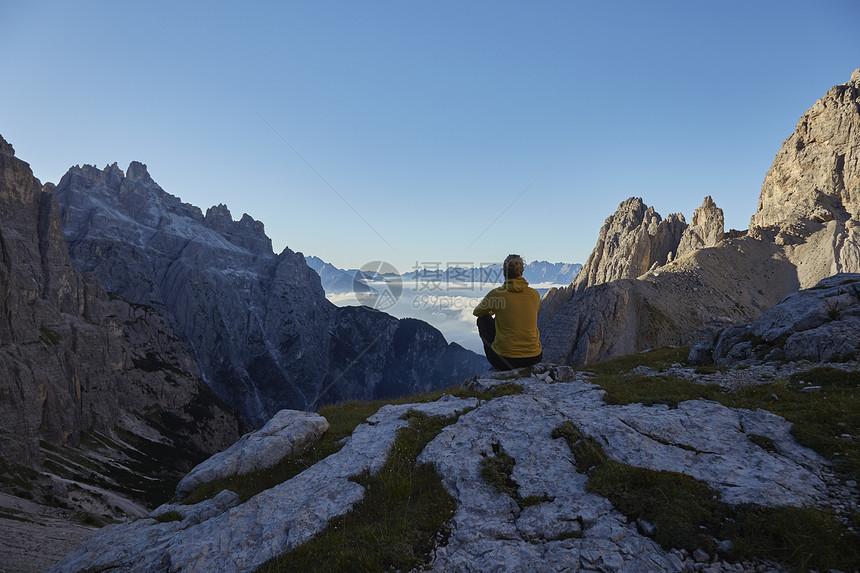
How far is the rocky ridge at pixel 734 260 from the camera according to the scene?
178ft

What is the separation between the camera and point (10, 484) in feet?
301

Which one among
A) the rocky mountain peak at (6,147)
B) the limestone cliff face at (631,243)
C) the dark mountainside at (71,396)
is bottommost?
the dark mountainside at (71,396)

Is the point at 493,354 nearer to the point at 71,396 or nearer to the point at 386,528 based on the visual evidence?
the point at 386,528

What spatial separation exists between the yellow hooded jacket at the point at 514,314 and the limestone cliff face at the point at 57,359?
154039mm

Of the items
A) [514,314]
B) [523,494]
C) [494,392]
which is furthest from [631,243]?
[523,494]

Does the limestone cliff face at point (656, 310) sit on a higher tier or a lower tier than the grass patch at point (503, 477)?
higher

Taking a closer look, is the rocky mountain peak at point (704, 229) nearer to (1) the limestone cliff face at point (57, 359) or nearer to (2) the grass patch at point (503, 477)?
(2) the grass patch at point (503, 477)

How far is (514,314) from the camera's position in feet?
45.2

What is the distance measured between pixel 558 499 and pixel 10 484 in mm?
143080

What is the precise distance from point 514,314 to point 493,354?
2520 millimetres

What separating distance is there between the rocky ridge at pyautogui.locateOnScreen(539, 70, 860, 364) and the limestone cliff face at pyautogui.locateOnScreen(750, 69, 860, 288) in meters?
0.21

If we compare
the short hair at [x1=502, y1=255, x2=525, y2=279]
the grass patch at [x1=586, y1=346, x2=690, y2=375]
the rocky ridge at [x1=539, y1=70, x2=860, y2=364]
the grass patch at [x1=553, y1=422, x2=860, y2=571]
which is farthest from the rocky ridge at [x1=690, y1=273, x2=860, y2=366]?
the rocky ridge at [x1=539, y1=70, x2=860, y2=364]

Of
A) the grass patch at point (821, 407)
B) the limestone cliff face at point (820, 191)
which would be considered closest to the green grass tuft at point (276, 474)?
the grass patch at point (821, 407)

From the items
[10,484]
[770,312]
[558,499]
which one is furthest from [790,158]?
[10,484]
